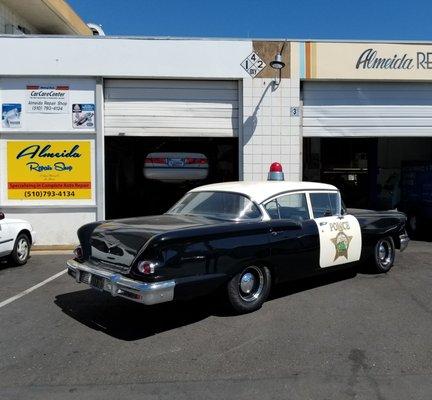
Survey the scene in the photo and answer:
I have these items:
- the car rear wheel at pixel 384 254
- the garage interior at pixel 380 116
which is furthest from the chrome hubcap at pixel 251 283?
the garage interior at pixel 380 116

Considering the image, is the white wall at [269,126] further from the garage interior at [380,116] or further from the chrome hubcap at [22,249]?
the chrome hubcap at [22,249]

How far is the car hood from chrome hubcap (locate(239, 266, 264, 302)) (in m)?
0.73

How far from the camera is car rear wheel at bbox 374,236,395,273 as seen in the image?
25.8 feet

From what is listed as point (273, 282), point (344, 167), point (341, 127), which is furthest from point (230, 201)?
point (344, 167)

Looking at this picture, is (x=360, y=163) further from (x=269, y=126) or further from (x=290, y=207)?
(x=290, y=207)

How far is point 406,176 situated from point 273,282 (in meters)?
10.3

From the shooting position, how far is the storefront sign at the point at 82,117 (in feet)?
38.4

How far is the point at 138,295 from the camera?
4.80 metres

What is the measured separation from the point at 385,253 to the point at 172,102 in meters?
6.43

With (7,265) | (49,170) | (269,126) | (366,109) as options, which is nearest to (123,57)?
(49,170)

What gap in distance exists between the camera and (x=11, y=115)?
11602mm

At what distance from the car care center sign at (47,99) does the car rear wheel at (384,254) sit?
25.7 ft

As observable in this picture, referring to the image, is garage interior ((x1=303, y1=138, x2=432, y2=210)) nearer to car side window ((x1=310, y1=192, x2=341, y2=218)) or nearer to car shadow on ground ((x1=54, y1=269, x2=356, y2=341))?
car side window ((x1=310, y1=192, x2=341, y2=218))

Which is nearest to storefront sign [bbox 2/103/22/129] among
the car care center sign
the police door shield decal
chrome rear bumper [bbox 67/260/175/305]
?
the car care center sign
